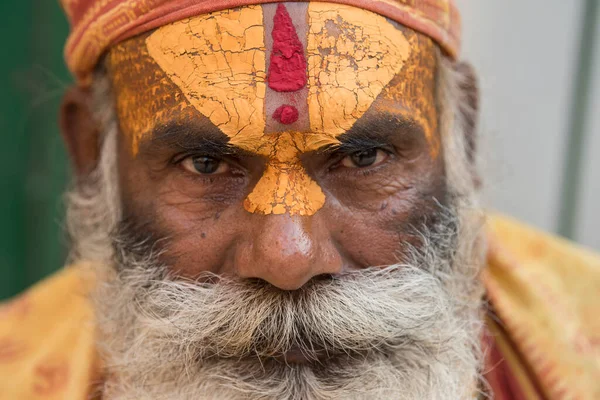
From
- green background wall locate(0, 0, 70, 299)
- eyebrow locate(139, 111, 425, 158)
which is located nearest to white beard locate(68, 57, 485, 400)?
eyebrow locate(139, 111, 425, 158)

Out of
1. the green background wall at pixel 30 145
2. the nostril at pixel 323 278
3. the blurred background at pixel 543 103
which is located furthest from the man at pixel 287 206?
the green background wall at pixel 30 145

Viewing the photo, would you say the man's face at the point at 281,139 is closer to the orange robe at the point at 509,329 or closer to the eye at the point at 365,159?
the eye at the point at 365,159

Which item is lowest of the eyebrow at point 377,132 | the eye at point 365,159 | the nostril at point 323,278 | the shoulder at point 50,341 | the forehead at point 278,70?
the shoulder at point 50,341

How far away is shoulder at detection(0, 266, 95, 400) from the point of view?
1861 mm

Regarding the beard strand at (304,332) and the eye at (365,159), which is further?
the eye at (365,159)

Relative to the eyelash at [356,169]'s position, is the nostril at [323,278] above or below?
below

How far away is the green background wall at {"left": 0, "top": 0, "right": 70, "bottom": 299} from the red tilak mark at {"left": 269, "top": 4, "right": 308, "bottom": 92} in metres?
2.17

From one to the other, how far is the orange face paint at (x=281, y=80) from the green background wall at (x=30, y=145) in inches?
80.5

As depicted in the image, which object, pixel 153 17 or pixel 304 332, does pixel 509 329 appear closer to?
pixel 304 332

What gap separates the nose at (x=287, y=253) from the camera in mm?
1229

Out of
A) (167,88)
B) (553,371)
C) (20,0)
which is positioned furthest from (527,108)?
(20,0)

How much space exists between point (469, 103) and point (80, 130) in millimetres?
1132

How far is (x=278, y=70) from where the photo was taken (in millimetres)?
1309

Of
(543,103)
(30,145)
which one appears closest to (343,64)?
(543,103)
